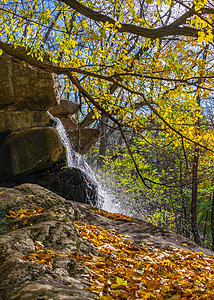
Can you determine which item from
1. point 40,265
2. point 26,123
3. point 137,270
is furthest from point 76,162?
point 40,265

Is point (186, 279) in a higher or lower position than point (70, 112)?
lower

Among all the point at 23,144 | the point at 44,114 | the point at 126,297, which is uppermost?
the point at 44,114

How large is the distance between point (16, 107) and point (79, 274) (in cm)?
624

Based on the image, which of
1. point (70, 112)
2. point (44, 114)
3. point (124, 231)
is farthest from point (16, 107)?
point (124, 231)

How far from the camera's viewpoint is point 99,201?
22.1 feet

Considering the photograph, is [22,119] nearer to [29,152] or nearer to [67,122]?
[29,152]

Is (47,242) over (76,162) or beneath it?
beneath

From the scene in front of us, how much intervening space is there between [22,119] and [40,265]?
5.95 m

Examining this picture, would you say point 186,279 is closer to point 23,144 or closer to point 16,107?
point 23,144

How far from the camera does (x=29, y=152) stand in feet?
21.1

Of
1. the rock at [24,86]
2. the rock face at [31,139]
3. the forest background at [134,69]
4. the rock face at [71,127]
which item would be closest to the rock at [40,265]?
the forest background at [134,69]

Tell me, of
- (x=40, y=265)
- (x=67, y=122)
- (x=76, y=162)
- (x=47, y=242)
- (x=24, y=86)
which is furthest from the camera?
(x=67, y=122)

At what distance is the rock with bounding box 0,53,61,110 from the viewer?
6.71m

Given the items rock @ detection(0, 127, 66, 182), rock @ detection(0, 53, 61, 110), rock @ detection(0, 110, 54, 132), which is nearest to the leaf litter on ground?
rock @ detection(0, 127, 66, 182)
